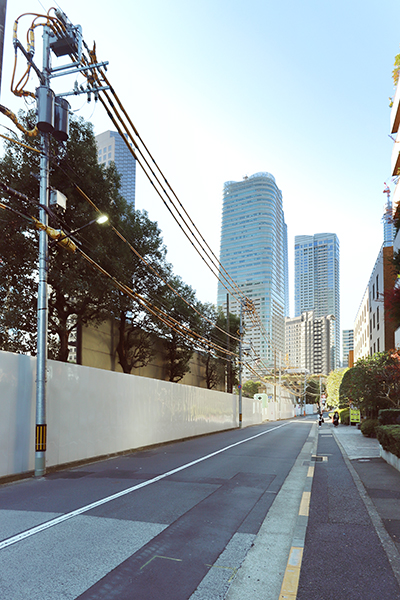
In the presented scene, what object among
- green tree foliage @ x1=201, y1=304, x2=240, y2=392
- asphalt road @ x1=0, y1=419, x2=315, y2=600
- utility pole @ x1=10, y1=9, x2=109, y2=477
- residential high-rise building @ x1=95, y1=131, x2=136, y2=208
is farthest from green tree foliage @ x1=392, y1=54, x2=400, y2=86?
residential high-rise building @ x1=95, y1=131, x2=136, y2=208

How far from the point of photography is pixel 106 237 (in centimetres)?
2367

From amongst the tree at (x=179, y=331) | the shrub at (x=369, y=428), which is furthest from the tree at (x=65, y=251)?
the shrub at (x=369, y=428)

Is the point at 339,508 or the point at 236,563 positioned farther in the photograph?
the point at 339,508

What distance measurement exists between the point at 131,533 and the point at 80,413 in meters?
7.73

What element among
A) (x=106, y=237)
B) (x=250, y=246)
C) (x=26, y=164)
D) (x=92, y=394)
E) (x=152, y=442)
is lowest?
(x=152, y=442)

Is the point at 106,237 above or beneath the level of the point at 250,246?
beneath

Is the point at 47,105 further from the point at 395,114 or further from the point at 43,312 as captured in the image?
the point at 395,114

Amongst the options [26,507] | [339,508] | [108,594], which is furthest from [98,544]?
[339,508]

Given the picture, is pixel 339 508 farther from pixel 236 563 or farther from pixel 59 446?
pixel 59 446

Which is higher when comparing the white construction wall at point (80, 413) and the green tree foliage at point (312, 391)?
the white construction wall at point (80, 413)

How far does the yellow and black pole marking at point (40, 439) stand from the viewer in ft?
35.9

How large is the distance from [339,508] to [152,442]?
11.9 m

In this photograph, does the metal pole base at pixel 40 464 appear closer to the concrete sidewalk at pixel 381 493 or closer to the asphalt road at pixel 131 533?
the asphalt road at pixel 131 533

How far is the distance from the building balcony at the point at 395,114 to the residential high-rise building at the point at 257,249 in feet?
→ 164
